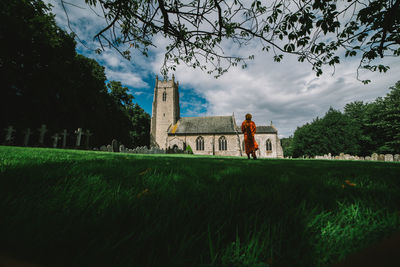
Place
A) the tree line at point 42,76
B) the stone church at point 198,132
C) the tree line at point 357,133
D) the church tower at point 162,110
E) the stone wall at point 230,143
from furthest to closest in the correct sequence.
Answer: the church tower at point 162,110, the stone church at point 198,132, the stone wall at point 230,143, the tree line at point 357,133, the tree line at point 42,76

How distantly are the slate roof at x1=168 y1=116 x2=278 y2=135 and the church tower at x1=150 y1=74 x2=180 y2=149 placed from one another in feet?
5.68

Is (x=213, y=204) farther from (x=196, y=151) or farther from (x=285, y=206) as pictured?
(x=196, y=151)

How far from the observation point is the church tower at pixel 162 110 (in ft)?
112

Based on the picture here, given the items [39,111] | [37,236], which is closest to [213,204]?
[37,236]

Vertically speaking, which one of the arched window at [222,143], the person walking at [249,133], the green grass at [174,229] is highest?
the arched window at [222,143]

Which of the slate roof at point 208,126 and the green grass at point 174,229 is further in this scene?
the slate roof at point 208,126

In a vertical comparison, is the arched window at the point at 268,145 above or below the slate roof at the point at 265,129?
below

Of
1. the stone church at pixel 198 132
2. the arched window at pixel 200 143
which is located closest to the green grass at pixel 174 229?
the stone church at pixel 198 132

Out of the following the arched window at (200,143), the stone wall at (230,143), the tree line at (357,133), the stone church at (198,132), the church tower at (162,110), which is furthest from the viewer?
the church tower at (162,110)

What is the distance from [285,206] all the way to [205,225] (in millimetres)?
586

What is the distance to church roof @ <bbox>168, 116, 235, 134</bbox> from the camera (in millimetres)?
33562

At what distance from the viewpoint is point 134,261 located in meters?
0.54

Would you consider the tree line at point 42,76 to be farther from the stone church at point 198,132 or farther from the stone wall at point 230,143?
the stone wall at point 230,143

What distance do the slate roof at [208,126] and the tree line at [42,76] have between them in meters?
14.8
